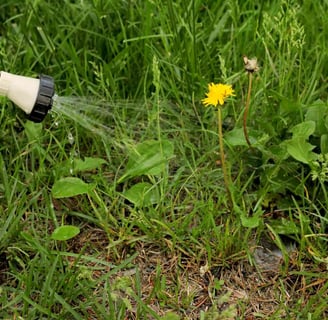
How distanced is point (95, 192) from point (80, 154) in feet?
0.69

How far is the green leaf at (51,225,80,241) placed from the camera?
197 centimetres

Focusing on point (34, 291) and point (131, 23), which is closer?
point (34, 291)

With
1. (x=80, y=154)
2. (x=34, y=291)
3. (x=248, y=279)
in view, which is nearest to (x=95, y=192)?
(x=80, y=154)

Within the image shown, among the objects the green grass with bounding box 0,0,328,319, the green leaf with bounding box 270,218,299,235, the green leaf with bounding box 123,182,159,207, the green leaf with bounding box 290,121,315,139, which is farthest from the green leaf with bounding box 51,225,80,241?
the green leaf with bounding box 290,121,315,139

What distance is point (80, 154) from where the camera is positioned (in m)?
2.25

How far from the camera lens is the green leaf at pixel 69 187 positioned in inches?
81.1

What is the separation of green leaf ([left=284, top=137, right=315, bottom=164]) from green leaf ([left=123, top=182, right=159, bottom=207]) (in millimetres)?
385

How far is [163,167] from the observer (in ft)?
6.91

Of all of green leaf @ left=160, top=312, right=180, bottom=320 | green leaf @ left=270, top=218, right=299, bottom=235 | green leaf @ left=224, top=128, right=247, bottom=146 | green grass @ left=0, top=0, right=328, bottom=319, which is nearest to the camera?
green leaf @ left=160, top=312, right=180, bottom=320

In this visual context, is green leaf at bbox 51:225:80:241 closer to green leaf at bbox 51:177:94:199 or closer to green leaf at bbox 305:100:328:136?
green leaf at bbox 51:177:94:199

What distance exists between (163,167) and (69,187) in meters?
0.26

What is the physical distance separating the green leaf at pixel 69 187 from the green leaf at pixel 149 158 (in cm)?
11

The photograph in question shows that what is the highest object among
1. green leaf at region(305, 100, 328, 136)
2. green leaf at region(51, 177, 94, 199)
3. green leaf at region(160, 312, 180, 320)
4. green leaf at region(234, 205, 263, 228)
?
green leaf at region(305, 100, 328, 136)

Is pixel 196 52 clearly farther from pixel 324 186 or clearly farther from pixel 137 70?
pixel 324 186
